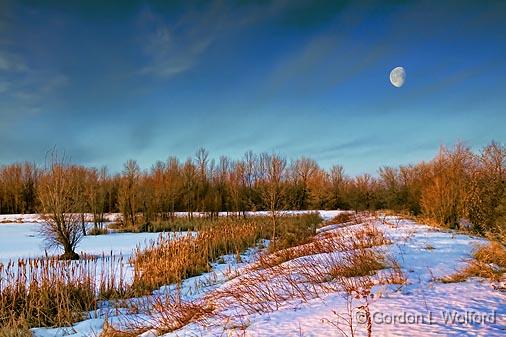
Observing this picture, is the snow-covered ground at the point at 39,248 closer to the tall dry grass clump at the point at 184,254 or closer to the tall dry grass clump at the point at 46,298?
the tall dry grass clump at the point at 184,254

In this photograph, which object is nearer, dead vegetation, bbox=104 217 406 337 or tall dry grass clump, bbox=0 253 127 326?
dead vegetation, bbox=104 217 406 337

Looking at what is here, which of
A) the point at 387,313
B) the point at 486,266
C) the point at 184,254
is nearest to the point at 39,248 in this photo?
the point at 184,254

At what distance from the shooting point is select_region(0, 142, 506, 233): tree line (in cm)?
1691

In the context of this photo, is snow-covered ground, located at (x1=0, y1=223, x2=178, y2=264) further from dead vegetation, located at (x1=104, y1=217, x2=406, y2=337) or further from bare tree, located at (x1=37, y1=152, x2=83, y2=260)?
dead vegetation, located at (x1=104, y1=217, x2=406, y2=337)

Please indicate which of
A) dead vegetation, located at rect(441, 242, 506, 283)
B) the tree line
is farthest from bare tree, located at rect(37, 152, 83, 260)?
dead vegetation, located at rect(441, 242, 506, 283)

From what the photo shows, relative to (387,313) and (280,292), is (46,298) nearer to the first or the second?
(280,292)

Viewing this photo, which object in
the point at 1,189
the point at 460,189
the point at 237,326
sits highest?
the point at 1,189

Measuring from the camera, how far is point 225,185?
149 feet

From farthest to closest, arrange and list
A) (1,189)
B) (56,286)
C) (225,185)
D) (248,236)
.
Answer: (1,189), (225,185), (248,236), (56,286)

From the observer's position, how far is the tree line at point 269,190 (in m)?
16.9

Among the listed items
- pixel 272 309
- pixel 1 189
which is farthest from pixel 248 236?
pixel 1 189

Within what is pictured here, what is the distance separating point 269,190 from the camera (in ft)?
58.7

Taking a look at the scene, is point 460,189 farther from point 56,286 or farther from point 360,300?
point 56,286

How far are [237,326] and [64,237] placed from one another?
1296 centimetres
